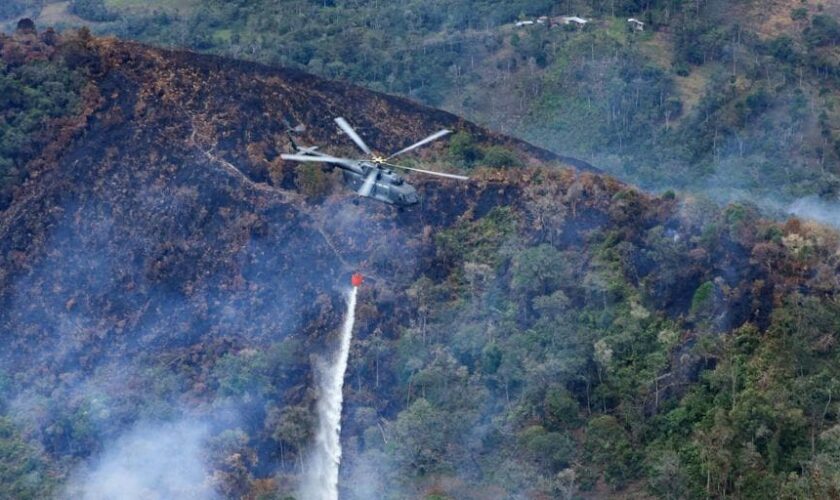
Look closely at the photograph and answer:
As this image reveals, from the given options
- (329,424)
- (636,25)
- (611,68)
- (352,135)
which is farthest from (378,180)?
(636,25)

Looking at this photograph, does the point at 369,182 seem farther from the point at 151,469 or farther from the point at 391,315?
the point at 151,469

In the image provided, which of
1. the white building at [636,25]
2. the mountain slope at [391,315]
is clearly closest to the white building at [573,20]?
the white building at [636,25]

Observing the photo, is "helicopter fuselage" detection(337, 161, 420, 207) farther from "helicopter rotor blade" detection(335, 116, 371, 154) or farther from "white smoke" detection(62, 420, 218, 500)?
"white smoke" detection(62, 420, 218, 500)

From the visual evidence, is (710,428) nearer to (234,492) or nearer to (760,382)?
(760,382)

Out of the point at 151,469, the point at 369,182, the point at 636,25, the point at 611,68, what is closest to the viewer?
the point at 151,469

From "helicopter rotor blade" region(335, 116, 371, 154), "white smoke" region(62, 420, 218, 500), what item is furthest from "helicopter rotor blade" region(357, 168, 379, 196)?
"white smoke" region(62, 420, 218, 500)

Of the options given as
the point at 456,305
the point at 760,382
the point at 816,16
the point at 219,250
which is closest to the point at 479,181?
the point at 456,305
